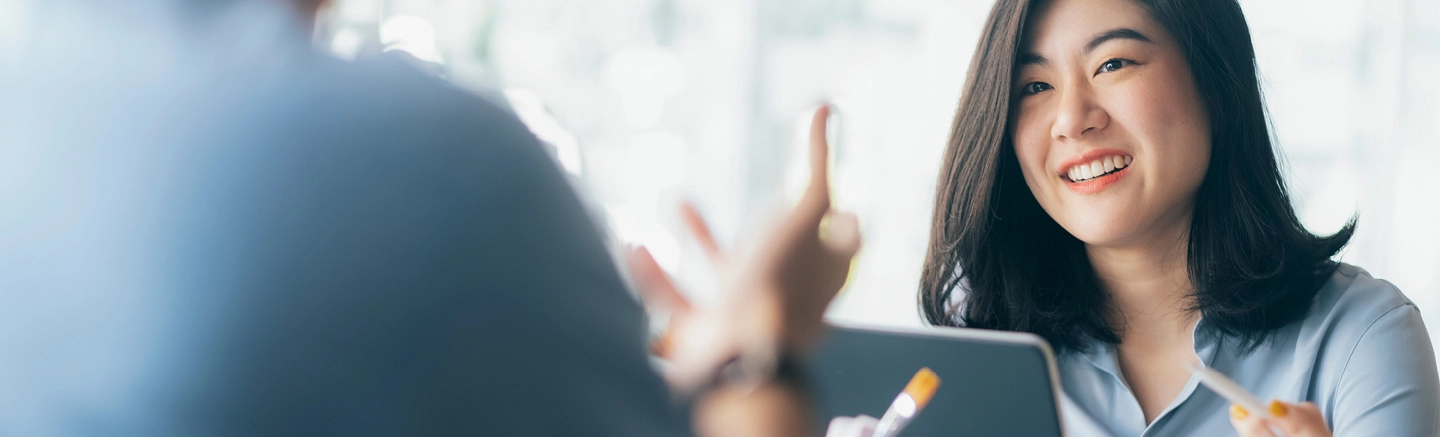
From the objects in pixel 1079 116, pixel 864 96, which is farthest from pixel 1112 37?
pixel 864 96

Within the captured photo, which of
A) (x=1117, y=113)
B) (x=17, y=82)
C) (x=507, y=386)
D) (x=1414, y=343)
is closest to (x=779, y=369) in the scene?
(x=507, y=386)

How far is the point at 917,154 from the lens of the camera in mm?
3297

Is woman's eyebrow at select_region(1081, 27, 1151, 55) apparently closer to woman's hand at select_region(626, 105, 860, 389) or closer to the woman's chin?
the woman's chin

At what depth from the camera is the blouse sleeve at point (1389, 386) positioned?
3.54ft

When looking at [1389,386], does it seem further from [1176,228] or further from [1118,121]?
A: [1118,121]

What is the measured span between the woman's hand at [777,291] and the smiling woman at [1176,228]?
80 cm

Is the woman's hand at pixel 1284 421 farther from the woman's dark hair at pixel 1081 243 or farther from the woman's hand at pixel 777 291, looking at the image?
the woman's hand at pixel 777 291

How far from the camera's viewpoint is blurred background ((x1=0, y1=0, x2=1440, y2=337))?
10.2 feet

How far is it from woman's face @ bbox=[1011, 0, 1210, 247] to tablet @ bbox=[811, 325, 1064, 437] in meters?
0.45

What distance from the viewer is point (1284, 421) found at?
911mm

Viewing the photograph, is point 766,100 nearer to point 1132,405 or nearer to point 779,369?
point 1132,405

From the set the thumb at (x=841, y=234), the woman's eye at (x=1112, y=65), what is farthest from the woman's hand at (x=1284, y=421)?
the thumb at (x=841, y=234)

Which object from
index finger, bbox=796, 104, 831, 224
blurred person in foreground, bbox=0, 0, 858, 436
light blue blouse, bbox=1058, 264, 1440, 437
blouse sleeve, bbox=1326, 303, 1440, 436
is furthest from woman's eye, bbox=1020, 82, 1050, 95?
blurred person in foreground, bbox=0, 0, 858, 436

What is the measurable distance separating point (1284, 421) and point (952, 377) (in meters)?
0.34
